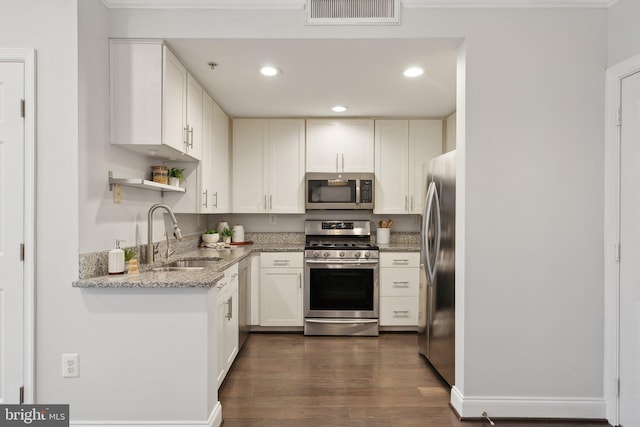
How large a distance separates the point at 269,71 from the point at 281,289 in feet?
7.35

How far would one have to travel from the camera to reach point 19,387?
207 cm

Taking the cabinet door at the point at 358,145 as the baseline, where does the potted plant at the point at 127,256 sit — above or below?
below

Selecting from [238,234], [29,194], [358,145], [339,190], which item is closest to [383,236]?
[339,190]

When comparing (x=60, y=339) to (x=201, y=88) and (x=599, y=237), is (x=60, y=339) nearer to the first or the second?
(x=201, y=88)

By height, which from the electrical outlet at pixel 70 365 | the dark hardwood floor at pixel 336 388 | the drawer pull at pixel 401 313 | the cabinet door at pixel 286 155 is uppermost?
the cabinet door at pixel 286 155

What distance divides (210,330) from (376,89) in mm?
2438

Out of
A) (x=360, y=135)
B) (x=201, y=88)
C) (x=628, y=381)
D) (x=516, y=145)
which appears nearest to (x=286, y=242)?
(x=360, y=135)

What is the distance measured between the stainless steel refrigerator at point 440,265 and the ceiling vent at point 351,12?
1.02m

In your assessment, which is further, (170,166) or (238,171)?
(238,171)

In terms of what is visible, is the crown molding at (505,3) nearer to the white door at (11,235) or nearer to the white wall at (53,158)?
the white wall at (53,158)

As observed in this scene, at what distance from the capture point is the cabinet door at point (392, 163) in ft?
14.4

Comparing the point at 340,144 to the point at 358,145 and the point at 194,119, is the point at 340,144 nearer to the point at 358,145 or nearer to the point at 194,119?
the point at 358,145

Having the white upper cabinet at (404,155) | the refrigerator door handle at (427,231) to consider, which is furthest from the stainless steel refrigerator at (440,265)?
the white upper cabinet at (404,155)

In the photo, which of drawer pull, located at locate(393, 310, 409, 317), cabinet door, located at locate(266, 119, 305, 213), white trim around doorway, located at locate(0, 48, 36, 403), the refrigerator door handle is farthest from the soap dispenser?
drawer pull, located at locate(393, 310, 409, 317)
